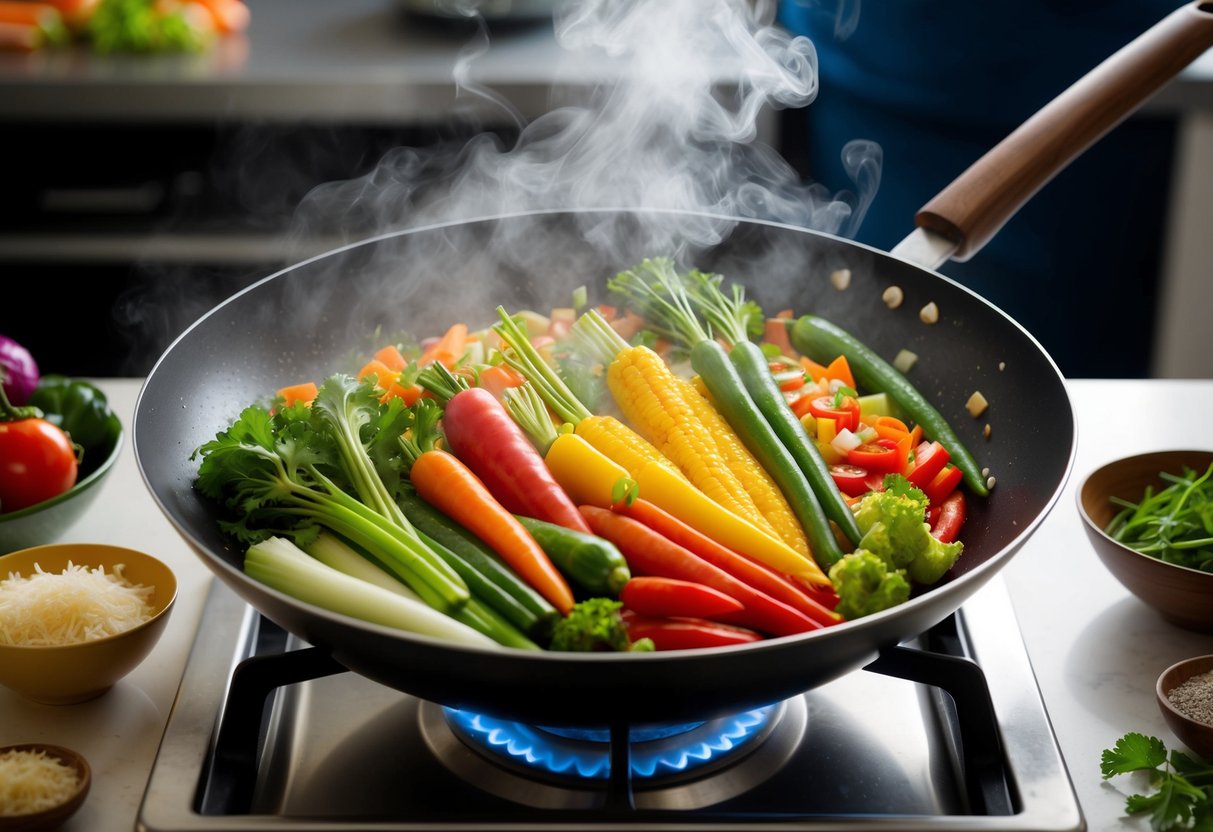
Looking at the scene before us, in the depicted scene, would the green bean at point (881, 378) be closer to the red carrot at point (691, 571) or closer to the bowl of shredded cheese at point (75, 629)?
the red carrot at point (691, 571)

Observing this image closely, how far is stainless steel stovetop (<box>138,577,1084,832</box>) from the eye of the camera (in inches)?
44.9

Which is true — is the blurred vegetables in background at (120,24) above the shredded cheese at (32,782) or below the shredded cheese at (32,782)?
below

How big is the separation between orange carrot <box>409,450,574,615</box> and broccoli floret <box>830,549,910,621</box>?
10.7 inches

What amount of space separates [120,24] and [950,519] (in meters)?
2.85

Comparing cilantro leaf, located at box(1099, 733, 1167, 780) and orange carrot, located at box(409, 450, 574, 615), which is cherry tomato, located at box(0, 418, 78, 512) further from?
cilantro leaf, located at box(1099, 733, 1167, 780)

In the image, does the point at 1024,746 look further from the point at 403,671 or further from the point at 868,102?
the point at 868,102

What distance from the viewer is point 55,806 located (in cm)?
115

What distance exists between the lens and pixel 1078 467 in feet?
6.08

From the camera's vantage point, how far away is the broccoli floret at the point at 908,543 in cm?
130

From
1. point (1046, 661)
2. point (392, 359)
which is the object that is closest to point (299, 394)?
point (392, 359)

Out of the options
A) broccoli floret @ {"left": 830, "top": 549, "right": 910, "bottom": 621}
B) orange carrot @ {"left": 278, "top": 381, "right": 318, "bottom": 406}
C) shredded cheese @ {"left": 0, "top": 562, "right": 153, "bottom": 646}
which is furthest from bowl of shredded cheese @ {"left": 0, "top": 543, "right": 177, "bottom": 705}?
broccoli floret @ {"left": 830, "top": 549, "right": 910, "bottom": 621}

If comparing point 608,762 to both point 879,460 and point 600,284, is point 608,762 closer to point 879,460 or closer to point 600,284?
point 879,460

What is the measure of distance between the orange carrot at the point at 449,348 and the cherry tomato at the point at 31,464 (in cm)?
49

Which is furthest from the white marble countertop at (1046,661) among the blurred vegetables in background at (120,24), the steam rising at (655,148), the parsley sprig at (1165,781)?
the blurred vegetables in background at (120,24)
